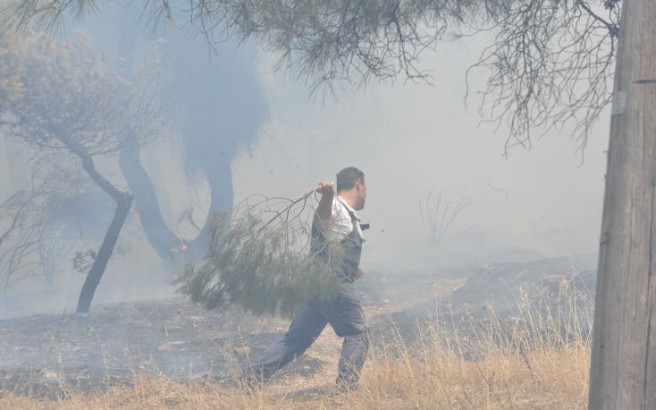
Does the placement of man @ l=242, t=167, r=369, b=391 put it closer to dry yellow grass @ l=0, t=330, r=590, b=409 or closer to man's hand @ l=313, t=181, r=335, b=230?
man's hand @ l=313, t=181, r=335, b=230

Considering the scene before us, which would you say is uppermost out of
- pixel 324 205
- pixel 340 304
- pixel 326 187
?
pixel 326 187

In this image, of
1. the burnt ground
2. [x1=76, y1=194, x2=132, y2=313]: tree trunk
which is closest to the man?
the burnt ground

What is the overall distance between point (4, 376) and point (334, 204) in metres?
3.41

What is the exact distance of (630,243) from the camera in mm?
2428

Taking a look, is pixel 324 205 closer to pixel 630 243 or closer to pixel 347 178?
pixel 347 178

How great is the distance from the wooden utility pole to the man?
2412mm

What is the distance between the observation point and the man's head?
5680 millimetres

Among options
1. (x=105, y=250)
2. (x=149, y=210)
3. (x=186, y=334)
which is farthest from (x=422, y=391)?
(x=149, y=210)

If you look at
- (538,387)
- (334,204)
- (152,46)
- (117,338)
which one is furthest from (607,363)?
(152,46)

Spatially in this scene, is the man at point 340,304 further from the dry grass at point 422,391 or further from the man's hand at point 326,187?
the dry grass at point 422,391

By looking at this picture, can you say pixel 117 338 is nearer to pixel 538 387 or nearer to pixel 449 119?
pixel 538 387

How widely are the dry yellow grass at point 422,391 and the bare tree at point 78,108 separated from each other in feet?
16.3

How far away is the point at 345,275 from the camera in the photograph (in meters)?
5.32

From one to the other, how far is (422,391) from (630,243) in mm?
2717
